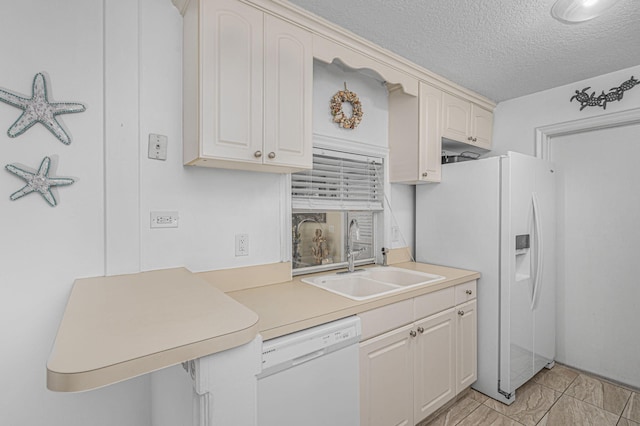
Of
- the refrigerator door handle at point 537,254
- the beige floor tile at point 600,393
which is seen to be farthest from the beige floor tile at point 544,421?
the refrigerator door handle at point 537,254

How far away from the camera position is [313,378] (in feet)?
4.09

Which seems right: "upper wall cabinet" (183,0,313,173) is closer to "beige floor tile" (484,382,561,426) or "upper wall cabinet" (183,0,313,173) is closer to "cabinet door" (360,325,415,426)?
"cabinet door" (360,325,415,426)

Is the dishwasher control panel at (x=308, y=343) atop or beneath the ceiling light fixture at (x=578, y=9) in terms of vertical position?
beneath

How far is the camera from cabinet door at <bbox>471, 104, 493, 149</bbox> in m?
2.79

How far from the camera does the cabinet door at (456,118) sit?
252cm

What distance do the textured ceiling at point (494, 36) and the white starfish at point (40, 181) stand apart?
4.57ft

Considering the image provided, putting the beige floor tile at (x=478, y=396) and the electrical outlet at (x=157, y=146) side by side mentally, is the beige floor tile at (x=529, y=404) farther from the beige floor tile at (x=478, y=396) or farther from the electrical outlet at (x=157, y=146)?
the electrical outlet at (x=157, y=146)

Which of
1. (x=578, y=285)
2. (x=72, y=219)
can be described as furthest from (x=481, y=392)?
(x=72, y=219)

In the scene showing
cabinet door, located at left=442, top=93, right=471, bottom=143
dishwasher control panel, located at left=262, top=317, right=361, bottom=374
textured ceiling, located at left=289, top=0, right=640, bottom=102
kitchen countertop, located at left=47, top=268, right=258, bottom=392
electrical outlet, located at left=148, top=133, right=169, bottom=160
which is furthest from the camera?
cabinet door, located at left=442, top=93, right=471, bottom=143

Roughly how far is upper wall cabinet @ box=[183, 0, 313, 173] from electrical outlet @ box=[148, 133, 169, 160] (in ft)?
0.30

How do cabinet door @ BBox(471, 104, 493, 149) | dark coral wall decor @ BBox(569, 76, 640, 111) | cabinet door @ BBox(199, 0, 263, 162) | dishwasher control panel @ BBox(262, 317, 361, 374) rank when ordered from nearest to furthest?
dishwasher control panel @ BBox(262, 317, 361, 374)
cabinet door @ BBox(199, 0, 263, 162)
dark coral wall decor @ BBox(569, 76, 640, 111)
cabinet door @ BBox(471, 104, 493, 149)

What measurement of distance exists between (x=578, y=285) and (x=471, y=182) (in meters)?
1.40

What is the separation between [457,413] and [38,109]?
2.79m

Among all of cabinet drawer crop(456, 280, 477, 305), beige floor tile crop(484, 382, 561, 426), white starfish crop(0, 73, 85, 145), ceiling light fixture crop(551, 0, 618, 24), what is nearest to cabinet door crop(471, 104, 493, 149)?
ceiling light fixture crop(551, 0, 618, 24)
